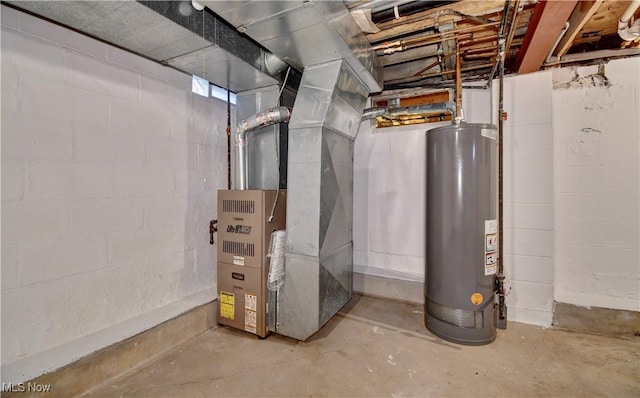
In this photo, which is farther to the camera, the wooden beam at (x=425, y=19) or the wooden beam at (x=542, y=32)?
the wooden beam at (x=425, y=19)

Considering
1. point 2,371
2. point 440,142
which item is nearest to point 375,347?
point 440,142

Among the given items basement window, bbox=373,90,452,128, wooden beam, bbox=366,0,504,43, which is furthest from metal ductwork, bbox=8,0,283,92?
basement window, bbox=373,90,452,128

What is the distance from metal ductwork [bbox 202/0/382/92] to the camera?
1.46 meters

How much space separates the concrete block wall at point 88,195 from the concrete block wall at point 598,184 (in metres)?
2.99

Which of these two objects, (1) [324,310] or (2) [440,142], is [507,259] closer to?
(2) [440,142]

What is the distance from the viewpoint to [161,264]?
2.11 meters

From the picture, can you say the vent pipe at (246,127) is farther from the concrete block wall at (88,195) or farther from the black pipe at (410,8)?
the black pipe at (410,8)

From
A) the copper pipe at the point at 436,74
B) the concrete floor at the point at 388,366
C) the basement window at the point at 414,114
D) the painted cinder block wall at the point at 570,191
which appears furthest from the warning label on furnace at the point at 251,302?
the copper pipe at the point at 436,74

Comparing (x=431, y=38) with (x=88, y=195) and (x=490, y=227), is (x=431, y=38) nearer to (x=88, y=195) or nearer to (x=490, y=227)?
(x=490, y=227)

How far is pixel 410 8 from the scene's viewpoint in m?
1.73

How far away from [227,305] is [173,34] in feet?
6.30

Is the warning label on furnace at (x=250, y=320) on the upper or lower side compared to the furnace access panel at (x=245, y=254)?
lower

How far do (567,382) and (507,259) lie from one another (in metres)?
0.93

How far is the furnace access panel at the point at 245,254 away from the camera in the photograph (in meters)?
2.06
